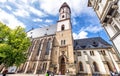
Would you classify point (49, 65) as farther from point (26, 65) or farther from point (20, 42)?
point (20, 42)

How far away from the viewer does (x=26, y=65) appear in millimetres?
25594

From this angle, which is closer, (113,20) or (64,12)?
(113,20)

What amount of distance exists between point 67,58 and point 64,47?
3.63m

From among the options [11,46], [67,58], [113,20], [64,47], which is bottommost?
[11,46]

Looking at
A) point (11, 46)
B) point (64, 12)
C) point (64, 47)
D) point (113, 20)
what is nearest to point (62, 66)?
point (64, 47)

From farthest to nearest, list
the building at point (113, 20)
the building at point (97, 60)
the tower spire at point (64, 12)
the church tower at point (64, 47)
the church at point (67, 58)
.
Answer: the tower spire at point (64, 12)
the building at point (97, 60)
the church at point (67, 58)
the church tower at point (64, 47)
the building at point (113, 20)

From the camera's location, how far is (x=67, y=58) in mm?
22688

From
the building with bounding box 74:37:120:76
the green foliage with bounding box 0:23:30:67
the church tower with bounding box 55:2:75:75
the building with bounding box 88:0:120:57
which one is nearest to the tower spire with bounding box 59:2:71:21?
the church tower with bounding box 55:2:75:75

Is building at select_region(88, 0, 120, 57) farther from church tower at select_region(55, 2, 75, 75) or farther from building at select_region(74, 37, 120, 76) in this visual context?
building at select_region(74, 37, 120, 76)

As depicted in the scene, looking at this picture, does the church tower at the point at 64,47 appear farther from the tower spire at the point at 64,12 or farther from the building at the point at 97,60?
the building at the point at 97,60

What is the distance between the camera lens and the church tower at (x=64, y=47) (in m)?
22.0

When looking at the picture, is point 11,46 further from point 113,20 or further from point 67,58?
point 113,20

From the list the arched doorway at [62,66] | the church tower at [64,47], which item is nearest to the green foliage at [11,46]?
the church tower at [64,47]

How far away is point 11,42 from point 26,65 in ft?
46.9
